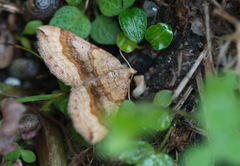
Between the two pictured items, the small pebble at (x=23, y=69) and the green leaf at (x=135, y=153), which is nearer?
the green leaf at (x=135, y=153)

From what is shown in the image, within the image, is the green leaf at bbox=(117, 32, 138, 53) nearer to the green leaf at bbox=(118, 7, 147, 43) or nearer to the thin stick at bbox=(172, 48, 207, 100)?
the green leaf at bbox=(118, 7, 147, 43)

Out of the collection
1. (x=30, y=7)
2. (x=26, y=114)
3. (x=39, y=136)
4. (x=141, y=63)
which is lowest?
(x=39, y=136)

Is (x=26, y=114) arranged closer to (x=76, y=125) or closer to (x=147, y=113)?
(x=76, y=125)

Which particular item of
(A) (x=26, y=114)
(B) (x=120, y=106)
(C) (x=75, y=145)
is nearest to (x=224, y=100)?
(B) (x=120, y=106)

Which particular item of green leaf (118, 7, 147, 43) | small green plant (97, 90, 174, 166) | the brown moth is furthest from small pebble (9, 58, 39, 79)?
small green plant (97, 90, 174, 166)

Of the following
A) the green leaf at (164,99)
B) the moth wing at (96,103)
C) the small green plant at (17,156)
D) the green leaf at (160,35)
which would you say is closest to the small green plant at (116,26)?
the green leaf at (160,35)

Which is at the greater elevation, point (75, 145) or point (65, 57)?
point (65, 57)

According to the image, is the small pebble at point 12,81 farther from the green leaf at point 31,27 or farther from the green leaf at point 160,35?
the green leaf at point 160,35
